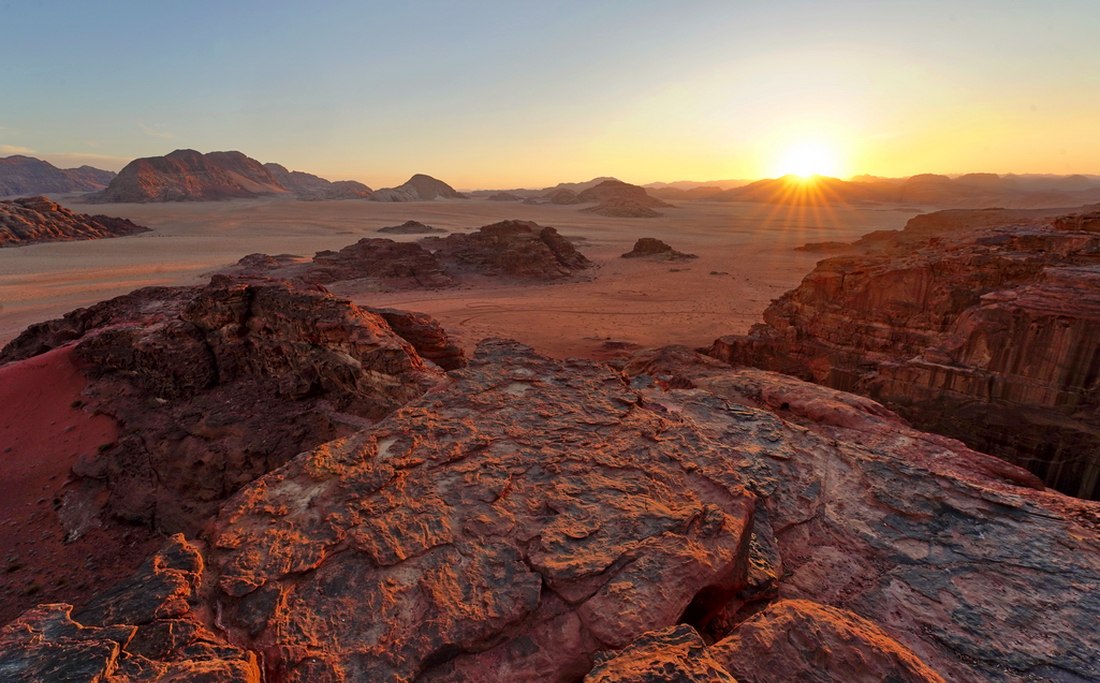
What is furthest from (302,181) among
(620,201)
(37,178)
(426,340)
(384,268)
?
(426,340)

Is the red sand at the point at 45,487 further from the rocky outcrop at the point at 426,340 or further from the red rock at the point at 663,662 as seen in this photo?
the red rock at the point at 663,662

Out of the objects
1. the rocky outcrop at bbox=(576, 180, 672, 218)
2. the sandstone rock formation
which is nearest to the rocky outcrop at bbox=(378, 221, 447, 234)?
the rocky outcrop at bbox=(576, 180, 672, 218)

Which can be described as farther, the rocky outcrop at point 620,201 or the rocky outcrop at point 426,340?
the rocky outcrop at point 620,201

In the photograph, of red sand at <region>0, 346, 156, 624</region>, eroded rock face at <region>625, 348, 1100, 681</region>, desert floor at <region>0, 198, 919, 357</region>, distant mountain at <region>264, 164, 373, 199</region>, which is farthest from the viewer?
distant mountain at <region>264, 164, 373, 199</region>

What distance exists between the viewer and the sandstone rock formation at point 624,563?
7.68 ft

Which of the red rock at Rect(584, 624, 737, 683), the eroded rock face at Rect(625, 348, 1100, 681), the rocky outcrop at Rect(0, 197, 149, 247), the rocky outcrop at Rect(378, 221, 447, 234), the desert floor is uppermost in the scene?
the rocky outcrop at Rect(0, 197, 149, 247)

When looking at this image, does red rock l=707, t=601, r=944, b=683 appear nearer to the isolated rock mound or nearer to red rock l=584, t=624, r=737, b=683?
red rock l=584, t=624, r=737, b=683

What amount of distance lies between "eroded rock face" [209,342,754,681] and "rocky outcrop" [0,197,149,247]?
5260cm

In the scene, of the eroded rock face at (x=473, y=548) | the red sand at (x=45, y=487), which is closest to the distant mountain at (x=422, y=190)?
the red sand at (x=45, y=487)

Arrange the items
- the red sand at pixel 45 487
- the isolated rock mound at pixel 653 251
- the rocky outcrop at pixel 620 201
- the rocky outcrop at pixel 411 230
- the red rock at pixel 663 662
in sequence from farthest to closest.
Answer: the rocky outcrop at pixel 620 201
the rocky outcrop at pixel 411 230
the isolated rock mound at pixel 653 251
the red sand at pixel 45 487
the red rock at pixel 663 662

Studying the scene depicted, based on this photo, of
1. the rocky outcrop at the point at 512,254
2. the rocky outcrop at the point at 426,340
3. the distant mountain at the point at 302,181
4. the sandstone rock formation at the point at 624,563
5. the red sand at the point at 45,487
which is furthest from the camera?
the distant mountain at the point at 302,181

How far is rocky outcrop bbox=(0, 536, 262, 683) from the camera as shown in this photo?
2.04 meters

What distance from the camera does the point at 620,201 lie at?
85188mm

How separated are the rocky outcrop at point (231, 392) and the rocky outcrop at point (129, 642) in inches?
146
